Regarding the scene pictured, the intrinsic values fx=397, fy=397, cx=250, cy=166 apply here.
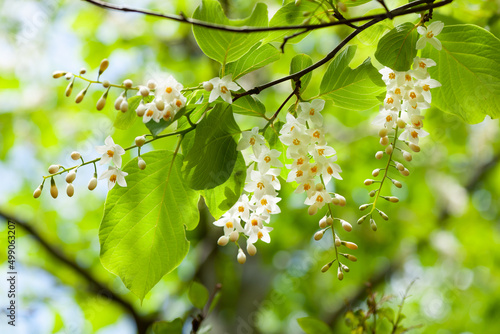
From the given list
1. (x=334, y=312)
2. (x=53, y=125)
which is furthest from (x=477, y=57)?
(x=53, y=125)

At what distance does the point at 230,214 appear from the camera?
74cm

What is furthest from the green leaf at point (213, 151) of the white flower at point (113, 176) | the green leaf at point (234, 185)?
the white flower at point (113, 176)

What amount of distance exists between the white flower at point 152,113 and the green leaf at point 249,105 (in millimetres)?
152

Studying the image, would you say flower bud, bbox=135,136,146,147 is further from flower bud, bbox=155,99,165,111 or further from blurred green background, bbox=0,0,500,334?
blurred green background, bbox=0,0,500,334

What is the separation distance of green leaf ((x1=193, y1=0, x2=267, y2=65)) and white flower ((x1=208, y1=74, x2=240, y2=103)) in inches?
2.1

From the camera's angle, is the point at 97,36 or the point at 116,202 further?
the point at 97,36

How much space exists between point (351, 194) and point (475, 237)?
1574 millimetres

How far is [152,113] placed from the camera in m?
0.64

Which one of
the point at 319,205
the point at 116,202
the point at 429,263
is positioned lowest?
the point at 429,263

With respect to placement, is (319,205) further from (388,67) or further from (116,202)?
(116,202)

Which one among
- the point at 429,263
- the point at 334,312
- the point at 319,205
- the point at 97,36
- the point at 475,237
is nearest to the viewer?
the point at 319,205

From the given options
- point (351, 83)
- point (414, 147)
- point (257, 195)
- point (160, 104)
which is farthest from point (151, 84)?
point (414, 147)

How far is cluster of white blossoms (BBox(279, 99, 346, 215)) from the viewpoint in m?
0.67

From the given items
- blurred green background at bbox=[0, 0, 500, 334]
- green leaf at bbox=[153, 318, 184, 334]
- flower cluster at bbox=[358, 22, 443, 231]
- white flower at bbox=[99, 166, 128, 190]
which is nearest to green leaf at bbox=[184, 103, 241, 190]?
white flower at bbox=[99, 166, 128, 190]
